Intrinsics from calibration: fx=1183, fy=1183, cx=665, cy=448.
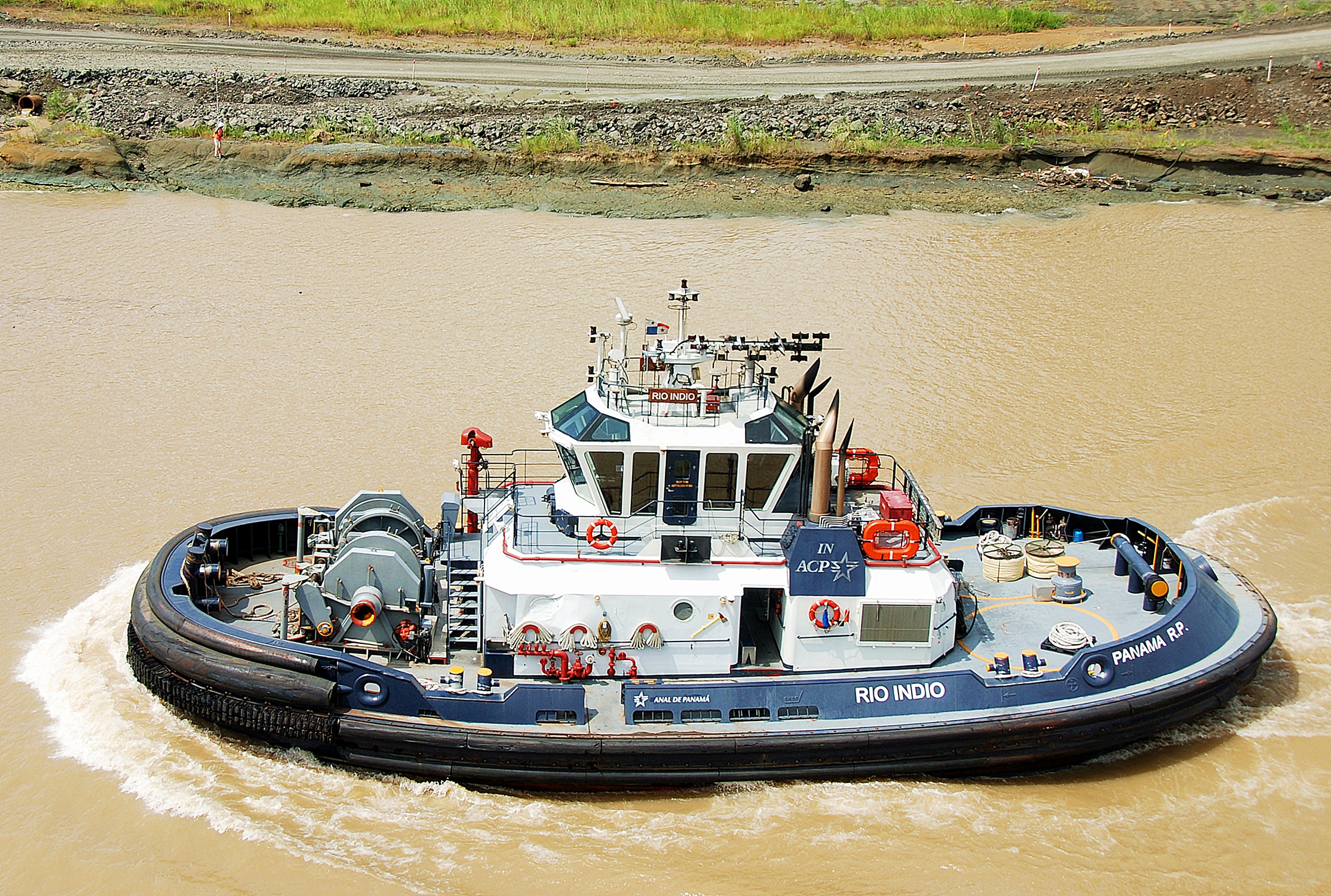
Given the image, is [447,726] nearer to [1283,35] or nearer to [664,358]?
[664,358]

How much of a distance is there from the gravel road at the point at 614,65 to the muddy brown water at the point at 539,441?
330 inches

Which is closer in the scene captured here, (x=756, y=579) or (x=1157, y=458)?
(x=756, y=579)

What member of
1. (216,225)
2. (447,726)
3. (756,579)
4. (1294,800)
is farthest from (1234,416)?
(216,225)

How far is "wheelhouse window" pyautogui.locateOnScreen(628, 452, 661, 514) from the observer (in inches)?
365

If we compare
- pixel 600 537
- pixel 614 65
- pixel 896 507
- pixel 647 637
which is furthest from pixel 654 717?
pixel 614 65

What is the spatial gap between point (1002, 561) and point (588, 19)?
3085cm

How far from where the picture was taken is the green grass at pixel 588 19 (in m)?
37.1

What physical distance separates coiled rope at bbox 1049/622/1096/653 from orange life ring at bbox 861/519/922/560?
1373 mm

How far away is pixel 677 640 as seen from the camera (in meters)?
9.26

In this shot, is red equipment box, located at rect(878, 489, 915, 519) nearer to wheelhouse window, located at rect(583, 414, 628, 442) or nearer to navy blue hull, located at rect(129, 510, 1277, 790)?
navy blue hull, located at rect(129, 510, 1277, 790)

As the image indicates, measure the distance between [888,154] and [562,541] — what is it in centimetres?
1939

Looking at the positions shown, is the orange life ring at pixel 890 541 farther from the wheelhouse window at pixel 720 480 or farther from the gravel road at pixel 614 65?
the gravel road at pixel 614 65

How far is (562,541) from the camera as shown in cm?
955

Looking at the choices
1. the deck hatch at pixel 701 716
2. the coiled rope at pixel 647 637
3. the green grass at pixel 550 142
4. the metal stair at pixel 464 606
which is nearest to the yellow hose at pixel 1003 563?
the deck hatch at pixel 701 716
